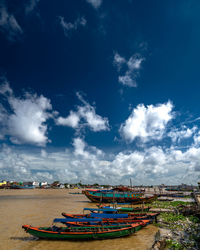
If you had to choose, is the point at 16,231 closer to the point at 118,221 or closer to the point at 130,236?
the point at 118,221

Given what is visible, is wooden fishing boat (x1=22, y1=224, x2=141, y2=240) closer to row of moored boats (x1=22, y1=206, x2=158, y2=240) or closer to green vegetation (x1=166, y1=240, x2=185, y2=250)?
row of moored boats (x1=22, y1=206, x2=158, y2=240)

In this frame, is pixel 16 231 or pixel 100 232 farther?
pixel 16 231

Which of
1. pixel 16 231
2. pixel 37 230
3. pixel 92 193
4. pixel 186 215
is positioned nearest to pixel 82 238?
pixel 37 230

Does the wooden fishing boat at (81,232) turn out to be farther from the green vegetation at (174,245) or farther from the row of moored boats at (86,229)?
the green vegetation at (174,245)

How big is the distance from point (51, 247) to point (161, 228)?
999cm

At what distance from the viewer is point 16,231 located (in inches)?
591

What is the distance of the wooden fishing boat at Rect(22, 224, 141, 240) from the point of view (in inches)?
464

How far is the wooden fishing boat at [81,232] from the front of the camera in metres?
11.8

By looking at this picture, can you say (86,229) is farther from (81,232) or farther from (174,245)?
(174,245)

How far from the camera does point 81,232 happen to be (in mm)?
11945

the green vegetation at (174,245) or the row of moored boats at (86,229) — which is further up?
the row of moored boats at (86,229)

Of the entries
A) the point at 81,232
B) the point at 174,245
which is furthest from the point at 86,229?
the point at 174,245

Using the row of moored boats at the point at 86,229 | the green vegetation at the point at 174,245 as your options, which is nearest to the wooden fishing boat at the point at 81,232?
the row of moored boats at the point at 86,229

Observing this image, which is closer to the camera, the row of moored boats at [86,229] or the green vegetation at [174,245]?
the green vegetation at [174,245]
